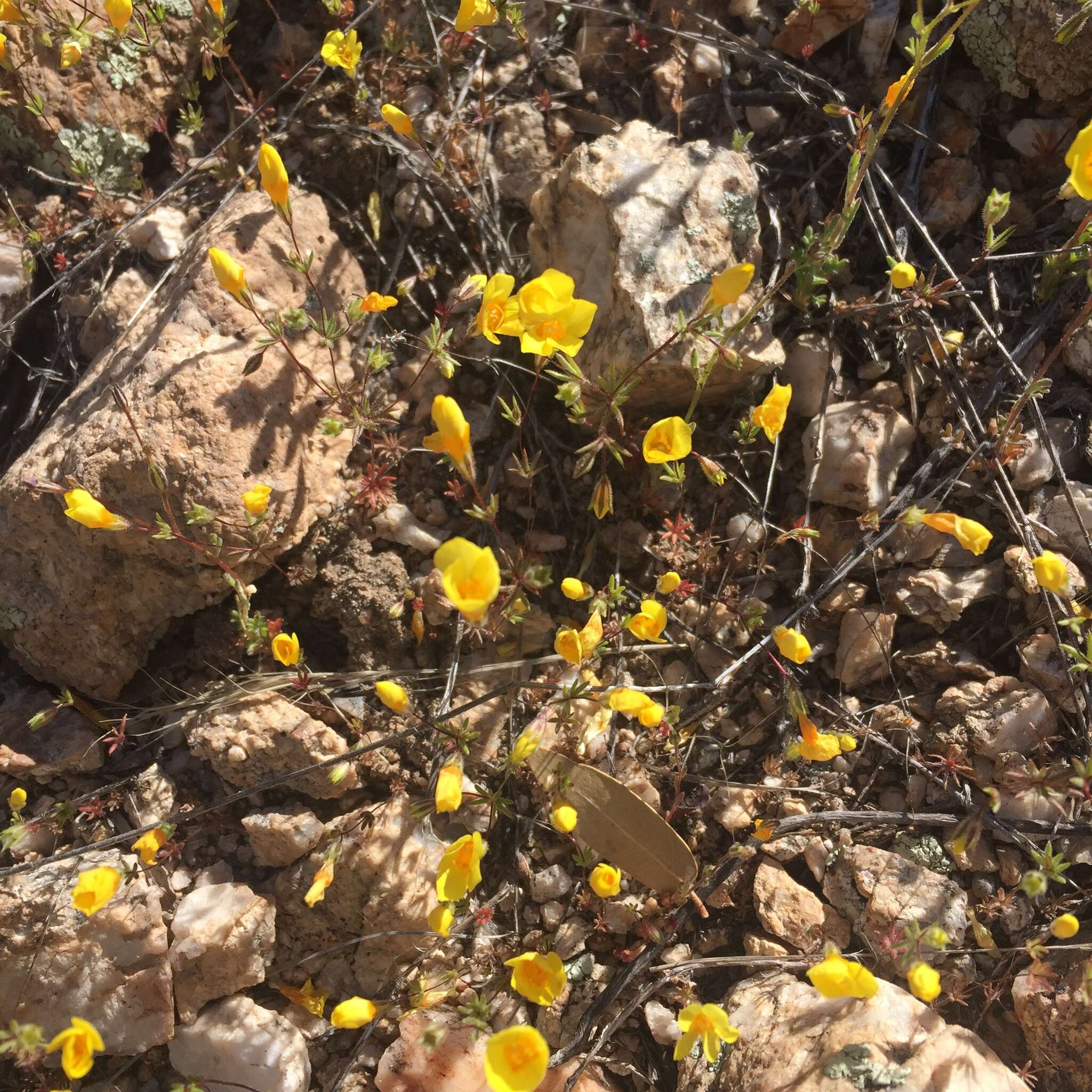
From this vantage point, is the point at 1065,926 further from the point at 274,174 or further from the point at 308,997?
the point at 274,174

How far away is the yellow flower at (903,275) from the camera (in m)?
3.54

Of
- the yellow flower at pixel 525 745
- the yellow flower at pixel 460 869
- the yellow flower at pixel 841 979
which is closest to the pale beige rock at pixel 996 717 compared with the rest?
the yellow flower at pixel 841 979

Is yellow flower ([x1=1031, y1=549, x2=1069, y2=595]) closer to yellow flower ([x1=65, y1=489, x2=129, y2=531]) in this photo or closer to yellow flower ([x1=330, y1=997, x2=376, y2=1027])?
yellow flower ([x1=330, y1=997, x2=376, y2=1027])

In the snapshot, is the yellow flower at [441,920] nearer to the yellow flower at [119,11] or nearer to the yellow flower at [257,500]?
the yellow flower at [257,500]

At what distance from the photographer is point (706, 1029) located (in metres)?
3.02

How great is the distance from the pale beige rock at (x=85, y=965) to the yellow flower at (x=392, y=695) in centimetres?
131

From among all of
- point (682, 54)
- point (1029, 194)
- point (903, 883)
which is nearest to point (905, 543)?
point (903, 883)

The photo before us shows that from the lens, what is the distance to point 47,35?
4.08m

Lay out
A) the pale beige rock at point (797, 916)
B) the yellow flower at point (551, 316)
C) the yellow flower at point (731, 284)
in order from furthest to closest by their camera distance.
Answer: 1. the pale beige rock at point (797, 916)
2. the yellow flower at point (551, 316)
3. the yellow flower at point (731, 284)

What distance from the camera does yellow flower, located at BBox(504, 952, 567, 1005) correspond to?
10.6ft

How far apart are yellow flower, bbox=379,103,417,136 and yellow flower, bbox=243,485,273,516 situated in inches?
68.4

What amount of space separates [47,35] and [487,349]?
2.45 meters

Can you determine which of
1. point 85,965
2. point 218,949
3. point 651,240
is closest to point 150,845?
point 218,949

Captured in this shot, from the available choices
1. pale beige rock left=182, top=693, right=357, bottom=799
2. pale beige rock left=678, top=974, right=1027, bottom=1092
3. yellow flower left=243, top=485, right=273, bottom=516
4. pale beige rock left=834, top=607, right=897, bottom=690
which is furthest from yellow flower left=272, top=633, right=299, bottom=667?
pale beige rock left=834, top=607, right=897, bottom=690
